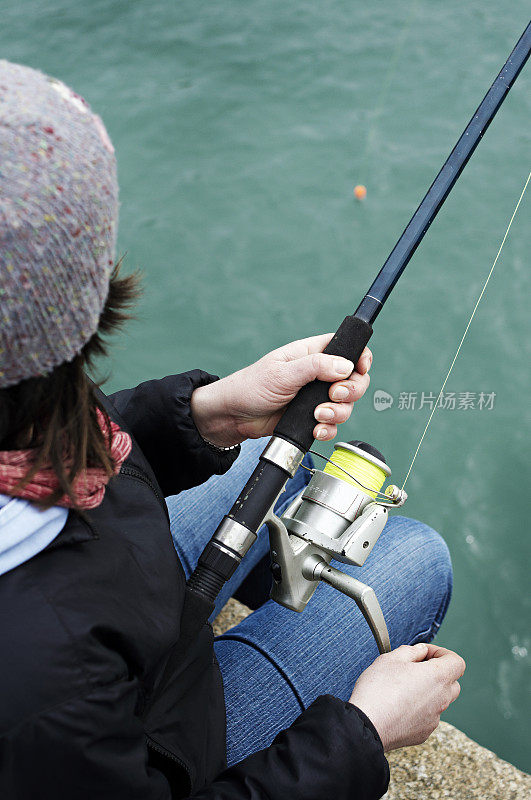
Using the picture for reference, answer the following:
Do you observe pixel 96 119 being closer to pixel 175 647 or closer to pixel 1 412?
pixel 1 412

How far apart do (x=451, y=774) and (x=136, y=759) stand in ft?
3.00

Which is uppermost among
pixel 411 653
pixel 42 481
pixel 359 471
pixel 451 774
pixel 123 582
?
pixel 42 481

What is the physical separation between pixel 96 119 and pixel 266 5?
3838 millimetres

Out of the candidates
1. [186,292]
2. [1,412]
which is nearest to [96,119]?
[1,412]

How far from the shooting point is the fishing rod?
112 centimetres

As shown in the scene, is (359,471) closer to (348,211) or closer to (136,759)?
(136,759)

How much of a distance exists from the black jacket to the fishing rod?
13 centimetres

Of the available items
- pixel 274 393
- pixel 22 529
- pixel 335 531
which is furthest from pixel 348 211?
pixel 22 529

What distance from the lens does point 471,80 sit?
3.45 meters

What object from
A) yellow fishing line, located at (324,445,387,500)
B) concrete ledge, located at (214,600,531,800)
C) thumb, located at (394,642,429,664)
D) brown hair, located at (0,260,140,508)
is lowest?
concrete ledge, located at (214,600,531,800)

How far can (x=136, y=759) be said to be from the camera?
31.9 inches

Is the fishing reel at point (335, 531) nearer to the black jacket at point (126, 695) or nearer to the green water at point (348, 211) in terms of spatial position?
the black jacket at point (126, 695)

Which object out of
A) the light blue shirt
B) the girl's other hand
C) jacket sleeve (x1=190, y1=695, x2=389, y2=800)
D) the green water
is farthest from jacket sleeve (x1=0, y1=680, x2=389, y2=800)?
the green water

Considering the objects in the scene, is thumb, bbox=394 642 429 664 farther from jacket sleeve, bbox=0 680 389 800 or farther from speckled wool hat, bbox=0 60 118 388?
speckled wool hat, bbox=0 60 118 388
